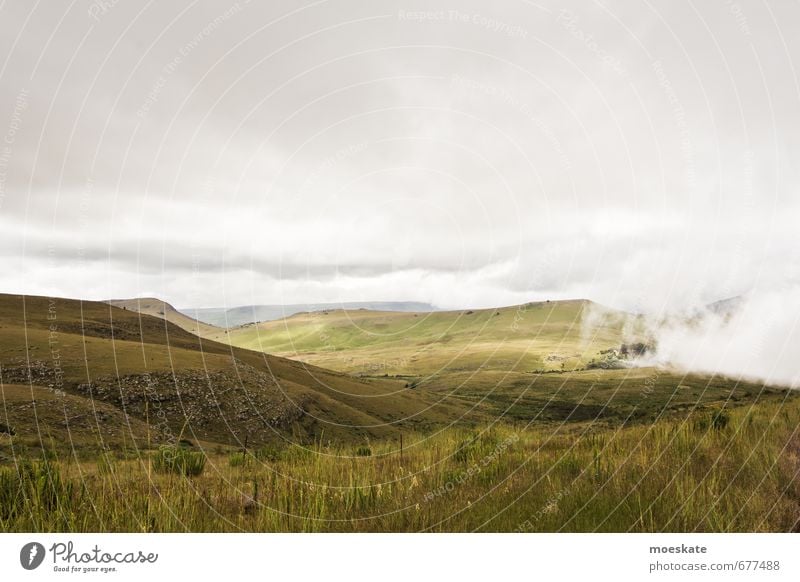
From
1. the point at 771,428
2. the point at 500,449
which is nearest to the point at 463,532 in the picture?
the point at 500,449

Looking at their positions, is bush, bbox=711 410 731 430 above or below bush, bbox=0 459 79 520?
below

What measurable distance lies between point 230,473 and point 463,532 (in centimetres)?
458

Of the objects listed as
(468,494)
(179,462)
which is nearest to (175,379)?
(179,462)

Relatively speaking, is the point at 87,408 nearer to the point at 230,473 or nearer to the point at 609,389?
the point at 230,473

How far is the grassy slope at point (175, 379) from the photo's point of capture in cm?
2362

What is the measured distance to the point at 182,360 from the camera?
30172mm

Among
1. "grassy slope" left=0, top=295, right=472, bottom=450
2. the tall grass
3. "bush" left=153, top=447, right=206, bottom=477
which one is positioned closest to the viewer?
the tall grass

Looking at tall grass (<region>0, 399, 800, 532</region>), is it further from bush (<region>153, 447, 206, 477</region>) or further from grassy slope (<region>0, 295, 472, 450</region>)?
grassy slope (<region>0, 295, 472, 450</region>)

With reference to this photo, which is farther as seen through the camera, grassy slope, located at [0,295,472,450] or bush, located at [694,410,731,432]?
grassy slope, located at [0,295,472,450]

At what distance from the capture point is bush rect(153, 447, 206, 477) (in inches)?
318
